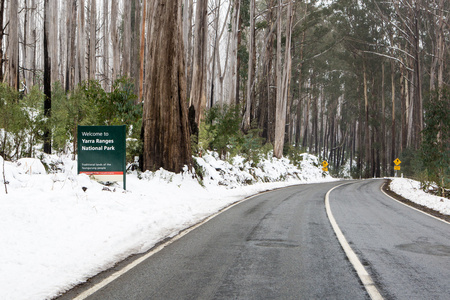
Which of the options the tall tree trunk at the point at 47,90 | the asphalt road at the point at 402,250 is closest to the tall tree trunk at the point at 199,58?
the tall tree trunk at the point at 47,90

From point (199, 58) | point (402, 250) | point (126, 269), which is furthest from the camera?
point (199, 58)

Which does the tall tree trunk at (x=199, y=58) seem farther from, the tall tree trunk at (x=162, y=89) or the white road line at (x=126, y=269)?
the white road line at (x=126, y=269)

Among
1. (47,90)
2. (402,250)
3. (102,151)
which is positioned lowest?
(402,250)

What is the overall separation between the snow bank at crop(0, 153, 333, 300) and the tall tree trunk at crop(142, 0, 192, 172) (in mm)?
1817

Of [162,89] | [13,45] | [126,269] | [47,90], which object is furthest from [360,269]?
[13,45]

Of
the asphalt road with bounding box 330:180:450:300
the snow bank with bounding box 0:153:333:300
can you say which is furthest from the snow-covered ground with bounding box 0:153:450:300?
the asphalt road with bounding box 330:180:450:300

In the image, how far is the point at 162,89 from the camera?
542 inches

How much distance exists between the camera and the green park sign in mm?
9766

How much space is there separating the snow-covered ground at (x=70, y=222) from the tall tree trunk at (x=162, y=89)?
165 centimetres

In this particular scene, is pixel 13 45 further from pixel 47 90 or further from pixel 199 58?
pixel 199 58

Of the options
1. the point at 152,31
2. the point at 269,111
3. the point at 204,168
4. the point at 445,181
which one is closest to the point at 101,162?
the point at 152,31

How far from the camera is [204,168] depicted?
16.5m

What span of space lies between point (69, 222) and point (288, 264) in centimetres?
353

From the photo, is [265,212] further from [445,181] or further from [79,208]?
[445,181]
